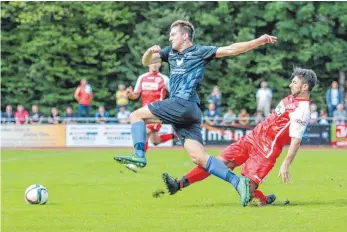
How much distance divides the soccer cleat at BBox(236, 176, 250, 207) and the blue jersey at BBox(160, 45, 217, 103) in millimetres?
1206

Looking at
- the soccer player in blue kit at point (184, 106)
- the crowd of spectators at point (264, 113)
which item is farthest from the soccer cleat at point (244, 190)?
the crowd of spectators at point (264, 113)

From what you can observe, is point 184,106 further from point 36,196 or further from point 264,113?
point 264,113

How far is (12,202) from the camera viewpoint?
12289 mm

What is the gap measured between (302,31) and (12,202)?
29.8m

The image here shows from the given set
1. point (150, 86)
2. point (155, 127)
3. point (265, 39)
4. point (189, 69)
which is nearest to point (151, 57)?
point (189, 69)

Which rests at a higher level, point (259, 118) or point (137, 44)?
point (137, 44)

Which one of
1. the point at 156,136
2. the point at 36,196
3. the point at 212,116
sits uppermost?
the point at 212,116

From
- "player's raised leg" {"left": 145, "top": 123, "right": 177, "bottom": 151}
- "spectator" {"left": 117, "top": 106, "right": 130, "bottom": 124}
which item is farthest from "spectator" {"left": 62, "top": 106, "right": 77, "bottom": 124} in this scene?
"player's raised leg" {"left": 145, "top": 123, "right": 177, "bottom": 151}

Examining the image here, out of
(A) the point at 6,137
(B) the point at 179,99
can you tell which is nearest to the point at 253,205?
(B) the point at 179,99

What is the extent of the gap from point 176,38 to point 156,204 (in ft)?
7.29

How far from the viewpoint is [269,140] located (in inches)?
450

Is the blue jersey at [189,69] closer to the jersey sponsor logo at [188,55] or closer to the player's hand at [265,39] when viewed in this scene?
the jersey sponsor logo at [188,55]

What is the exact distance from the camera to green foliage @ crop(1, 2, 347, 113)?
40.6m

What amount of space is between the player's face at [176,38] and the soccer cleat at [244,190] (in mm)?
1832
